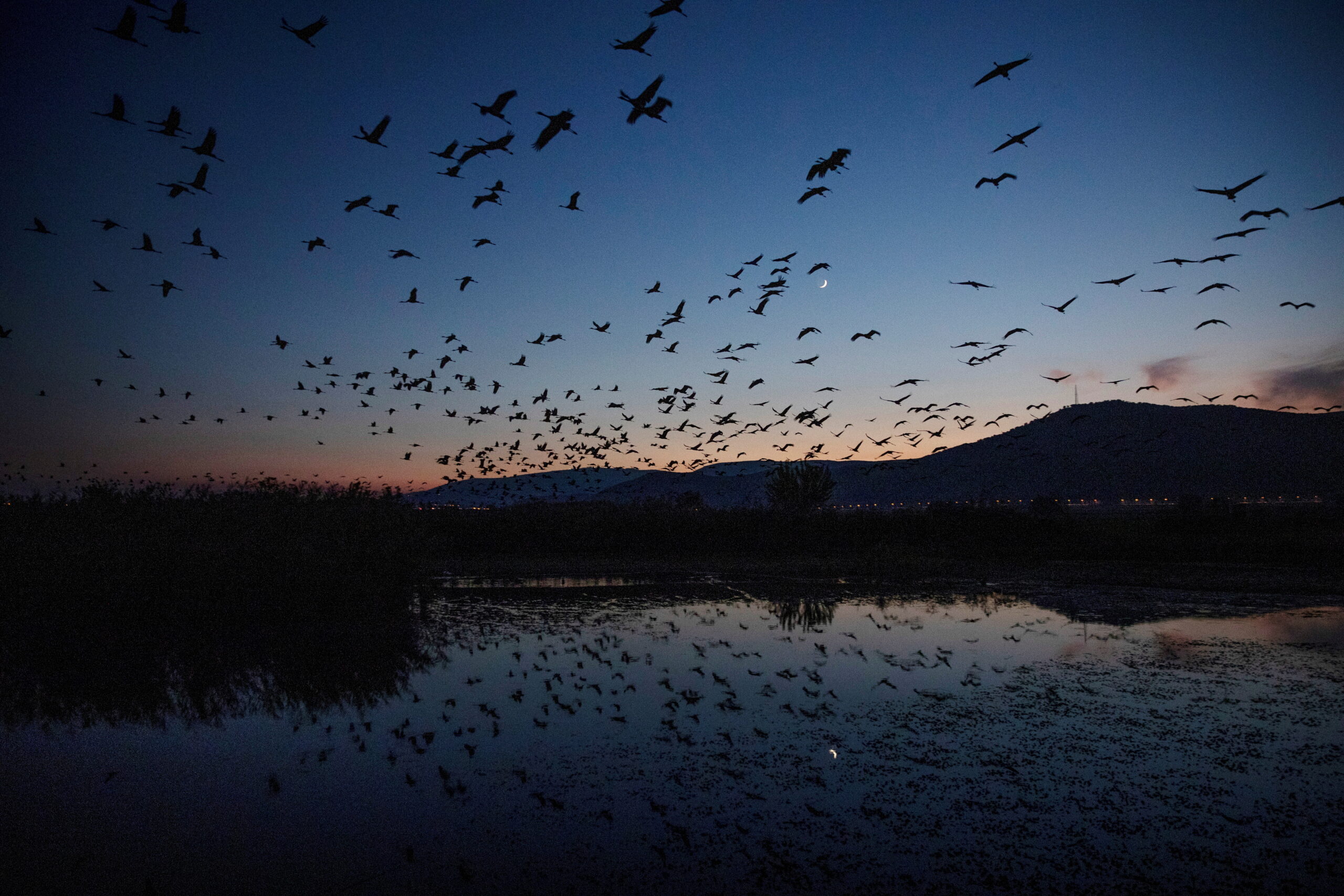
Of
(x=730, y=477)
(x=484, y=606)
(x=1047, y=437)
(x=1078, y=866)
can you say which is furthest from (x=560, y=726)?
(x=730, y=477)

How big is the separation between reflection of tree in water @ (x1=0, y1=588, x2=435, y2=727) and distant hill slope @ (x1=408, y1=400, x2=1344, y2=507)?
1999 inches

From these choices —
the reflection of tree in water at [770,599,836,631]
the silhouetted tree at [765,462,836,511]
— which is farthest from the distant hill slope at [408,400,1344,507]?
the reflection of tree in water at [770,599,836,631]

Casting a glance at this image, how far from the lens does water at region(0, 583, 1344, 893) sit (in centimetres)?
583

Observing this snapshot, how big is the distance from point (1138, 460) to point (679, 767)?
96283mm

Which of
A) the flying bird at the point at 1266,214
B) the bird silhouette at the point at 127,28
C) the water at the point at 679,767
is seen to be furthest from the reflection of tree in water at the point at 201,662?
the flying bird at the point at 1266,214

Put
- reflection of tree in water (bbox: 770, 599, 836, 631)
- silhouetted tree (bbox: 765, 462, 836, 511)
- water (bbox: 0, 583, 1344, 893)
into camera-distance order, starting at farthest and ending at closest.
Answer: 1. silhouetted tree (bbox: 765, 462, 836, 511)
2. reflection of tree in water (bbox: 770, 599, 836, 631)
3. water (bbox: 0, 583, 1344, 893)

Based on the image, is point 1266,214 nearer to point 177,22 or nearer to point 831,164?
point 831,164

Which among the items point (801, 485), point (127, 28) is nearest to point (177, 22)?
point (127, 28)

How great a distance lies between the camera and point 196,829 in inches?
258

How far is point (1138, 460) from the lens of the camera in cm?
8712

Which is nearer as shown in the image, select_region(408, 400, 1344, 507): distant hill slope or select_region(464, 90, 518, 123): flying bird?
select_region(464, 90, 518, 123): flying bird

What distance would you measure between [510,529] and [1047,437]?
90.0 metres

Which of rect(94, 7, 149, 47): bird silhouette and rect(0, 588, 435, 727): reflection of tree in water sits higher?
rect(94, 7, 149, 47): bird silhouette

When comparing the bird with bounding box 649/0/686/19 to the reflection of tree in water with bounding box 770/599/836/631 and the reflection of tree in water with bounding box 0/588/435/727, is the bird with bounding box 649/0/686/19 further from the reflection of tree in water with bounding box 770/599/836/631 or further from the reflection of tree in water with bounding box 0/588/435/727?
the reflection of tree in water with bounding box 770/599/836/631
